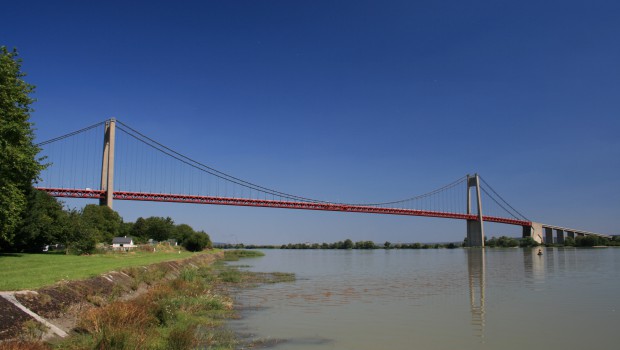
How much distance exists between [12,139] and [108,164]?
3756cm

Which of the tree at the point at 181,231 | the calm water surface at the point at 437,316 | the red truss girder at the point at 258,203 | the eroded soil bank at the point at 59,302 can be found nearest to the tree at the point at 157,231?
the tree at the point at 181,231

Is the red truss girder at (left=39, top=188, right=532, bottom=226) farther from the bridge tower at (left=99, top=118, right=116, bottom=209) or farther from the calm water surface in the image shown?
the calm water surface

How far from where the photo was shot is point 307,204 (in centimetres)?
7394

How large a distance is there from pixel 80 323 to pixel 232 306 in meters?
6.45

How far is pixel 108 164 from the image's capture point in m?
55.2

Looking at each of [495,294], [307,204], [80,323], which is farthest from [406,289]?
[307,204]

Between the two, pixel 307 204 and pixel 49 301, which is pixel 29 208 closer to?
pixel 49 301

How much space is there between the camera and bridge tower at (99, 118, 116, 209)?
53.2 meters

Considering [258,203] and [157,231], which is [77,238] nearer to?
[258,203]

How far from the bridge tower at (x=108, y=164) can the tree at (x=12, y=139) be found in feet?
105

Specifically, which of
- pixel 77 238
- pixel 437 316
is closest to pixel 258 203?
pixel 77 238

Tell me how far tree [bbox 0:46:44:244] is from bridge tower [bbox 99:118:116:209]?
105ft

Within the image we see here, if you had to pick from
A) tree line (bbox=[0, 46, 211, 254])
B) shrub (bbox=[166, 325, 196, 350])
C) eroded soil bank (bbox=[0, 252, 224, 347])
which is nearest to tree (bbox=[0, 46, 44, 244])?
tree line (bbox=[0, 46, 211, 254])

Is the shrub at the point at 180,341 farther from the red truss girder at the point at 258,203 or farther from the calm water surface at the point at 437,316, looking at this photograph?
the red truss girder at the point at 258,203
